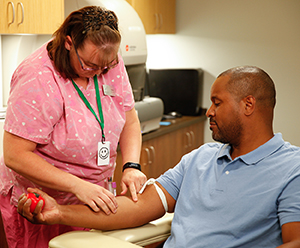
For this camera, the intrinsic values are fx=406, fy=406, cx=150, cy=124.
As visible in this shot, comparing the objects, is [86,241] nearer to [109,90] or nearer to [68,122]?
[68,122]

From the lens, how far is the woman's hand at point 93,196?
4.55 feet

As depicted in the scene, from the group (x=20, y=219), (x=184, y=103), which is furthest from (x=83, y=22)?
(x=184, y=103)

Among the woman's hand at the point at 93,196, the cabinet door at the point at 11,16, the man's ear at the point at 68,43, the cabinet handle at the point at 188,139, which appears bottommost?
the cabinet handle at the point at 188,139

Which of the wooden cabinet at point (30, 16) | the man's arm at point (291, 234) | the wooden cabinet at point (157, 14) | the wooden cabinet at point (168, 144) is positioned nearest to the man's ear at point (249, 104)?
the man's arm at point (291, 234)

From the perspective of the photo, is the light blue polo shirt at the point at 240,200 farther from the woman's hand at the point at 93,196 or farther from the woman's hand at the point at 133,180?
the woman's hand at the point at 93,196

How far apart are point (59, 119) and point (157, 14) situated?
2428 mm

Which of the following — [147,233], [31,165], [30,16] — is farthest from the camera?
[30,16]

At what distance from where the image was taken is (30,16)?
8.05 feet

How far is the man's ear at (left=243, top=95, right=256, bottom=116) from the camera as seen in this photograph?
144 cm

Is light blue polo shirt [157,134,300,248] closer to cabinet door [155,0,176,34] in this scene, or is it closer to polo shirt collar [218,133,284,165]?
polo shirt collar [218,133,284,165]

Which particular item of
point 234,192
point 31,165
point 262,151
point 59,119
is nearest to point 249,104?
point 262,151

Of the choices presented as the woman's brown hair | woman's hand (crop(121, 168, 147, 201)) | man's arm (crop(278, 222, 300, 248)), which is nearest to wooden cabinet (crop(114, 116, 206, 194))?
woman's hand (crop(121, 168, 147, 201))

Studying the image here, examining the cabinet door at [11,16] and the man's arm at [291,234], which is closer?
the man's arm at [291,234]

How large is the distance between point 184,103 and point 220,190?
7.90 ft
